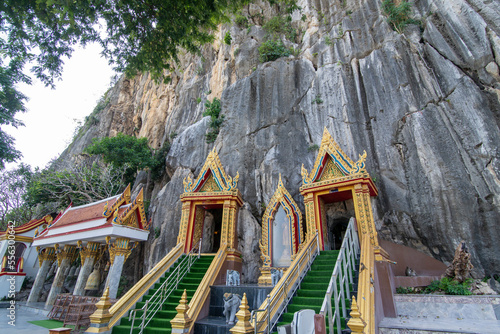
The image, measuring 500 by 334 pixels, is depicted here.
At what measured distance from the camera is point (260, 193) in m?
12.8

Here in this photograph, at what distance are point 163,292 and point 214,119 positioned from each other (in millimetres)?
10392

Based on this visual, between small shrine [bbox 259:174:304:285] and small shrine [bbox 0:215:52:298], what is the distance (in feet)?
47.0

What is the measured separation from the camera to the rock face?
9242 millimetres

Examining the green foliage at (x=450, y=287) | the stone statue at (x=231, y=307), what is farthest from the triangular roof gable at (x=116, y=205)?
the green foliage at (x=450, y=287)

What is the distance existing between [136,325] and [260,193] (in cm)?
768

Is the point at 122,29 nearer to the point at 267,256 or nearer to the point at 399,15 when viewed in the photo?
the point at 267,256

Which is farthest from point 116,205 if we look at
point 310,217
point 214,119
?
point 310,217

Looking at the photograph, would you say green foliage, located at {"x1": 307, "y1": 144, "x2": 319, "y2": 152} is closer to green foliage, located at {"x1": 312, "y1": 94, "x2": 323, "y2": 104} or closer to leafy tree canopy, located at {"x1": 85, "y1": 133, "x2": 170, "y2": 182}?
green foliage, located at {"x1": 312, "y1": 94, "x2": 323, "y2": 104}

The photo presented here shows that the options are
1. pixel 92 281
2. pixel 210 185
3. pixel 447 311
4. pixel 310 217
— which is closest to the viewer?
pixel 447 311

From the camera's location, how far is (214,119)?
51.6 ft

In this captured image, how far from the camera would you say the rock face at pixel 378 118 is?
924cm

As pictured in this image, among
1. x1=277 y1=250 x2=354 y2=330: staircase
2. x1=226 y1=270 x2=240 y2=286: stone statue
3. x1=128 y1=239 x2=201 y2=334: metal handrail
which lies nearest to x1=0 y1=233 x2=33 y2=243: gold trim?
x1=128 y1=239 x2=201 y2=334: metal handrail

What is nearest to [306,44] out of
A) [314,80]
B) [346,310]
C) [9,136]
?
[314,80]

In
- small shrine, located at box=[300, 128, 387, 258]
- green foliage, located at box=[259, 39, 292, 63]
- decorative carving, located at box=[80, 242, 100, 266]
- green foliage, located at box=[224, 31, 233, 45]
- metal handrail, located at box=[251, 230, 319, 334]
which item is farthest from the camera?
green foliage, located at box=[224, 31, 233, 45]
